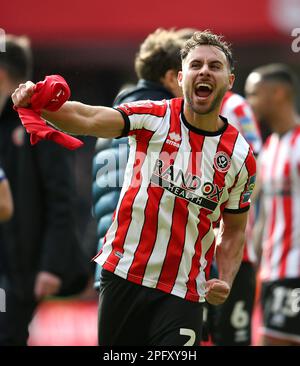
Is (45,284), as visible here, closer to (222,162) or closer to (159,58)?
(159,58)

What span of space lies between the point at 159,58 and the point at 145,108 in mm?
1086

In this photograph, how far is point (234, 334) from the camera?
6.01 metres

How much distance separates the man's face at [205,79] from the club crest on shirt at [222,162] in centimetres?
21

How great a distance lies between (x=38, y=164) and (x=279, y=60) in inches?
355

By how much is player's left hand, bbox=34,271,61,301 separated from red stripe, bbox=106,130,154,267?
5.15ft

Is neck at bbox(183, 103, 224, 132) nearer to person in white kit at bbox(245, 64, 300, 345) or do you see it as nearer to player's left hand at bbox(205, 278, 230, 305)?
player's left hand at bbox(205, 278, 230, 305)

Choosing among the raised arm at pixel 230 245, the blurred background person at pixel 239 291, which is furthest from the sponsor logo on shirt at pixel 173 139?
the blurred background person at pixel 239 291

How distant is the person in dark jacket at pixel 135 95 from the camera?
5.14m

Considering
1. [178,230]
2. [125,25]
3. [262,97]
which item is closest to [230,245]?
[178,230]

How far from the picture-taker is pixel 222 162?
14.6 feet

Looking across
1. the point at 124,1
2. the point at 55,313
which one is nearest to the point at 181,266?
the point at 55,313

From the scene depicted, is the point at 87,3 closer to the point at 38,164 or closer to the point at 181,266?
the point at 38,164

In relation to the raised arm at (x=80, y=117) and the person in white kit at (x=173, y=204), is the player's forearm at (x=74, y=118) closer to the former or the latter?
the raised arm at (x=80, y=117)

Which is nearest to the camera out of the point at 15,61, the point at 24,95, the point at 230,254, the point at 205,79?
the point at 24,95
